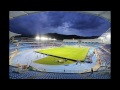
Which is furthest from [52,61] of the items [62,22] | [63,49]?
[62,22]

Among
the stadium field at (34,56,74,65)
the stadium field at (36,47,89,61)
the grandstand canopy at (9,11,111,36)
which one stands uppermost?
the grandstand canopy at (9,11,111,36)

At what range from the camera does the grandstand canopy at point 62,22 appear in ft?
15.1

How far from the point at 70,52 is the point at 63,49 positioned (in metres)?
0.17

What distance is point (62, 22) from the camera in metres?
4.60

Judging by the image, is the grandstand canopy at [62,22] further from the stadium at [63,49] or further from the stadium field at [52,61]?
the stadium field at [52,61]

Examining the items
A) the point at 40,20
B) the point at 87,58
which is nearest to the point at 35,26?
the point at 40,20

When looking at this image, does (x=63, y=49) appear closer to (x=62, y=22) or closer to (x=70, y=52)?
(x=70, y=52)

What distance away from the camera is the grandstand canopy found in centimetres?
459

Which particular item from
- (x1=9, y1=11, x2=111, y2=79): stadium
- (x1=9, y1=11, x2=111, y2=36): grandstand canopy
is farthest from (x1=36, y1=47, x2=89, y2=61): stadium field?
(x1=9, y1=11, x2=111, y2=36): grandstand canopy

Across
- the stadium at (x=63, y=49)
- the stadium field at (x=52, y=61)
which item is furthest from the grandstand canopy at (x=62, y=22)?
the stadium field at (x=52, y=61)

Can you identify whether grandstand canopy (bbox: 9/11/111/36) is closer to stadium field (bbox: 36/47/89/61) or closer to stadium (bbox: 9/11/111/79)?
stadium (bbox: 9/11/111/79)

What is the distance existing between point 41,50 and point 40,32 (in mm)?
401
